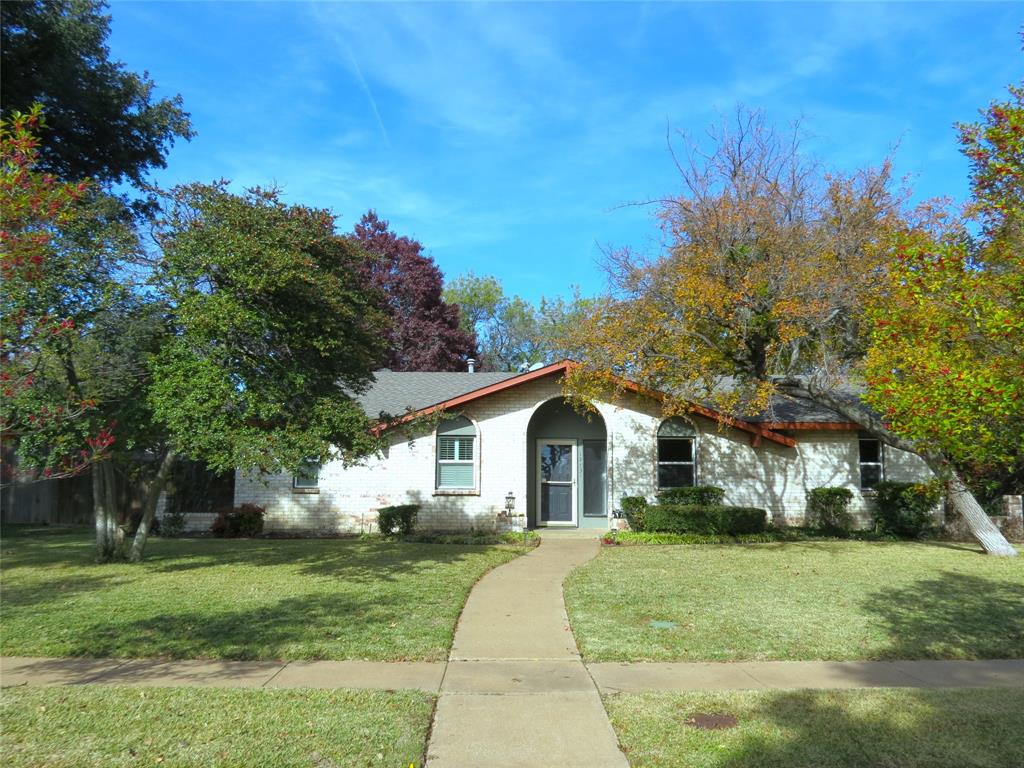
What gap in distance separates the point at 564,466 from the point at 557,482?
0.46 m

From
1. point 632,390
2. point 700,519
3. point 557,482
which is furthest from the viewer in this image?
point 557,482

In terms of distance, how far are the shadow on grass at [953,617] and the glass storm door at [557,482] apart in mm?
9099

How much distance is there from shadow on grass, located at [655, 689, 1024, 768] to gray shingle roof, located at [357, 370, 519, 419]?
13.8 meters

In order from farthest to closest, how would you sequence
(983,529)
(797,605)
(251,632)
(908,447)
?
(983,529) < (908,447) < (797,605) < (251,632)

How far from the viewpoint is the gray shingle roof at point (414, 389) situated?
63.1 feet

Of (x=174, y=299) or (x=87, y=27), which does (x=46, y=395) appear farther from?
(x=87, y=27)

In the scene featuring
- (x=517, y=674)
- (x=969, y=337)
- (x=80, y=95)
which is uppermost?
(x=80, y=95)

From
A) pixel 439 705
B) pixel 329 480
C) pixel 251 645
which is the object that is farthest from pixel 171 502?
pixel 439 705

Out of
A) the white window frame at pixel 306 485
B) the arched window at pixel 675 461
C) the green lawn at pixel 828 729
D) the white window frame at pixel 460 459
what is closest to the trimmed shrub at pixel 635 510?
the arched window at pixel 675 461

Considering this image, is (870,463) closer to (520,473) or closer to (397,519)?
(520,473)

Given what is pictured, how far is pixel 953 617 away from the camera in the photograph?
8484 millimetres

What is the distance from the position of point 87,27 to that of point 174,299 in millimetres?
8028

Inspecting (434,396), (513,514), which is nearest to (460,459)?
(513,514)

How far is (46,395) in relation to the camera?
29.9 ft
